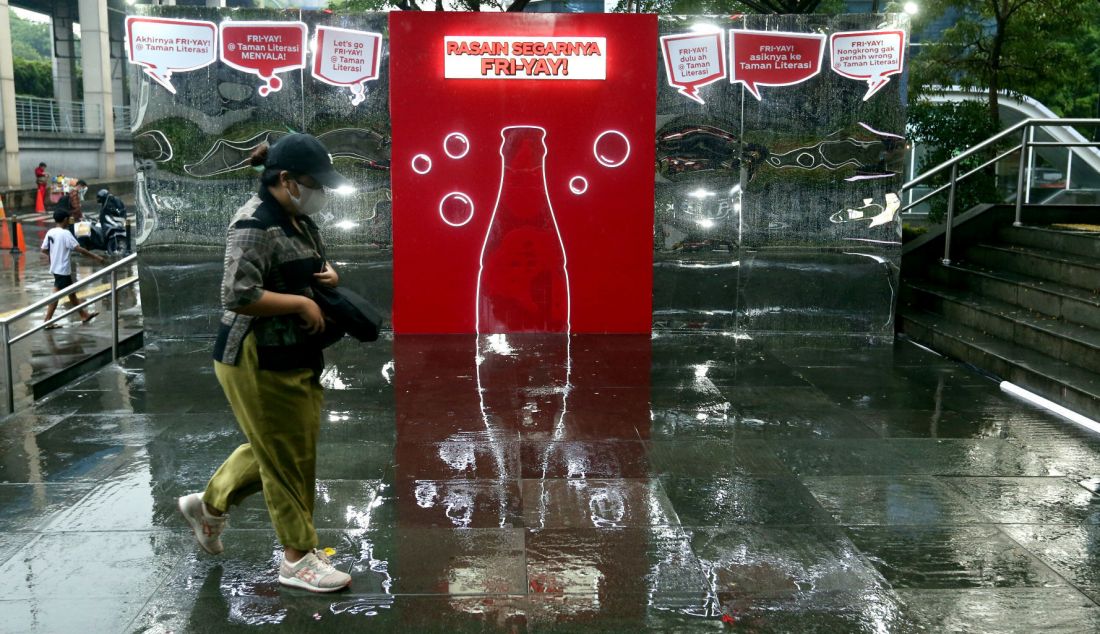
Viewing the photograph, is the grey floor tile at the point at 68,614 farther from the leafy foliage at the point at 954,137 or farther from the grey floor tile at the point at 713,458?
the leafy foliage at the point at 954,137

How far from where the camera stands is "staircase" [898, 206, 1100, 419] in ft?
25.0

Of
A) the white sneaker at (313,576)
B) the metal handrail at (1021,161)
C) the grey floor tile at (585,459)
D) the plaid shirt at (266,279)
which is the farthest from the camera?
the metal handrail at (1021,161)

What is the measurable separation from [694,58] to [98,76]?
114 feet

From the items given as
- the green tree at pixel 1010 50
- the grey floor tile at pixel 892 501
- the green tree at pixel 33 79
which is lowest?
the grey floor tile at pixel 892 501

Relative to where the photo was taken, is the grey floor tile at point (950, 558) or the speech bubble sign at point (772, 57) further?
the speech bubble sign at point (772, 57)

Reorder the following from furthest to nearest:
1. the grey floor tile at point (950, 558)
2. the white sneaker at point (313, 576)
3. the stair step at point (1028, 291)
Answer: the stair step at point (1028, 291) → the grey floor tile at point (950, 558) → the white sneaker at point (313, 576)

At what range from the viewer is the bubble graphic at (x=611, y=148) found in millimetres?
9789

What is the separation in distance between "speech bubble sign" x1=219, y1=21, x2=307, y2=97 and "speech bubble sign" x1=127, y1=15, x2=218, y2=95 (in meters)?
0.14

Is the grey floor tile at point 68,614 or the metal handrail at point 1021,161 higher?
the metal handrail at point 1021,161

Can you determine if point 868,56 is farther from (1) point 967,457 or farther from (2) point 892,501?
(2) point 892,501

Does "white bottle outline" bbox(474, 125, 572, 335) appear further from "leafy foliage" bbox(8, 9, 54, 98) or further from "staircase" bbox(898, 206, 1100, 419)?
"leafy foliage" bbox(8, 9, 54, 98)

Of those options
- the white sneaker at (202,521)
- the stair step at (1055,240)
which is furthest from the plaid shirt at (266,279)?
the stair step at (1055,240)

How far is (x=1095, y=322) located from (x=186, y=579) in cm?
714

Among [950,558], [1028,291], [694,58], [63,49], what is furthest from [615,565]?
[63,49]
